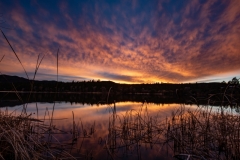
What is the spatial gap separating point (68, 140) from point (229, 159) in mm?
5950

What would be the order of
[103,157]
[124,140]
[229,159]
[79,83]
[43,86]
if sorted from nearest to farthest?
[229,159], [103,157], [124,140], [43,86], [79,83]

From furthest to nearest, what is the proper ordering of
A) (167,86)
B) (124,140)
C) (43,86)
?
(167,86) → (43,86) → (124,140)

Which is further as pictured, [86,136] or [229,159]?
[86,136]

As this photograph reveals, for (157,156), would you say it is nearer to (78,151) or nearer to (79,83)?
(78,151)

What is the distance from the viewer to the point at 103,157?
580cm

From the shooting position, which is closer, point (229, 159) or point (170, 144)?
point (229, 159)

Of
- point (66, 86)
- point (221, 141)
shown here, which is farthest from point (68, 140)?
point (66, 86)

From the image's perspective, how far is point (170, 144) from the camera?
724cm

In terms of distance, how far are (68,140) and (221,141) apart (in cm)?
591

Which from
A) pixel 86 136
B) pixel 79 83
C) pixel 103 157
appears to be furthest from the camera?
pixel 79 83

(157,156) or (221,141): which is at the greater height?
(221,141)

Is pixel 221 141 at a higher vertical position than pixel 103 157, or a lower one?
higher

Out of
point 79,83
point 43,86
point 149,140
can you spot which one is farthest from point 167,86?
point 149,140

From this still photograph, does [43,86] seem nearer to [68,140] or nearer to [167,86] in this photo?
[167,86]
